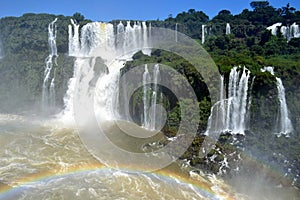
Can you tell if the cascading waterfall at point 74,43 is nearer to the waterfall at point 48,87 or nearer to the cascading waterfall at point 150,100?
the waterfall at point 48,87

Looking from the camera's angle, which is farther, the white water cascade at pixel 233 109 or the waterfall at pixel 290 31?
the waterfall at pixel 290 31

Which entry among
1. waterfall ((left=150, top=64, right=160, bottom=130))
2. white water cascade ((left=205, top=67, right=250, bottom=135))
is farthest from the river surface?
white water cascade ((left=205, top=67, right=250, bottom=135))

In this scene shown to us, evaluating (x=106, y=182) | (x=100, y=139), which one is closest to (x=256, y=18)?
(x=100, y=139)

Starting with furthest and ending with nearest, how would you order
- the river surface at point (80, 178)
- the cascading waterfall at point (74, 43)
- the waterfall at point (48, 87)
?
the cascading waterfall at point (74, 43) → the waterfall at point (48, 87) → the river surface at point (80, 178)

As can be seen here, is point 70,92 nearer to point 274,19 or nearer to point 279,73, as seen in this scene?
point 279,73

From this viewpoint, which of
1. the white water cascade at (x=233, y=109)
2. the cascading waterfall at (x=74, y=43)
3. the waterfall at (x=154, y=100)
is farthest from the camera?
the cascading waterfall at (x=74, y=43)

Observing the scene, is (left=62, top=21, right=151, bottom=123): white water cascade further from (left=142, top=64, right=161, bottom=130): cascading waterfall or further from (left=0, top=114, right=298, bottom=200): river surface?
(left=0, top=114, right=298, bottom=200): river surface

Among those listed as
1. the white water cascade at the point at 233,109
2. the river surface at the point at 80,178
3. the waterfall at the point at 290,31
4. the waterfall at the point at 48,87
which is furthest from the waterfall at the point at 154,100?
the waterfall at the point at 290,31
